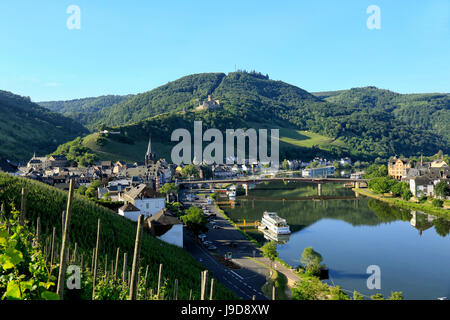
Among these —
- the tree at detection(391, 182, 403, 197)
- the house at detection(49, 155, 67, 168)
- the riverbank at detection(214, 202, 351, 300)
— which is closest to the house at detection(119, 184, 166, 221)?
the riverbank at detection(214, 202, 351, 300)

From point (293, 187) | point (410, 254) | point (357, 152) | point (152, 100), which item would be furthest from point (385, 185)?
point (152, 100)

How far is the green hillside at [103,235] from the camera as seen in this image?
14.5m

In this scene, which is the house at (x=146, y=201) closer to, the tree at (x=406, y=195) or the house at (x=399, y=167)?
the tree at (x=406, y=195)

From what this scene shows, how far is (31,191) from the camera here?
714 inches

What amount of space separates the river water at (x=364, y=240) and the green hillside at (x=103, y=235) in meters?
9.31

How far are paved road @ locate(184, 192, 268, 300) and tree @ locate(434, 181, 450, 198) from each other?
92.7 feet

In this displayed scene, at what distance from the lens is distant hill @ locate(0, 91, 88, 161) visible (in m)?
85.1

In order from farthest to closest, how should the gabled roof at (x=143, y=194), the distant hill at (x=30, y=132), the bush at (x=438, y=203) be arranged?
the distant hill at (x=30, y=132) < the bush at (x=438, y=203) < the gabled roof at (x=143, y=194)

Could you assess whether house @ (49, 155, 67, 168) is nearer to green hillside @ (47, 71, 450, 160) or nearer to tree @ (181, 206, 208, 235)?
green hillside @ (47, 71, 450, 160)

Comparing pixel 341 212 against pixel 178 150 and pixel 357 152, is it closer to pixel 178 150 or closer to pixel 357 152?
pixel 178 150

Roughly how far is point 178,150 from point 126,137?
52.7 ft

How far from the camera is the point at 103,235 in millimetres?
16750

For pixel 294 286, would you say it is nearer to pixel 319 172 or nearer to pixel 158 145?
pixel 319 172

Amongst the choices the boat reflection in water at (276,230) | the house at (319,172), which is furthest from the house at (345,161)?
the boat reflection in water at (276,230)
